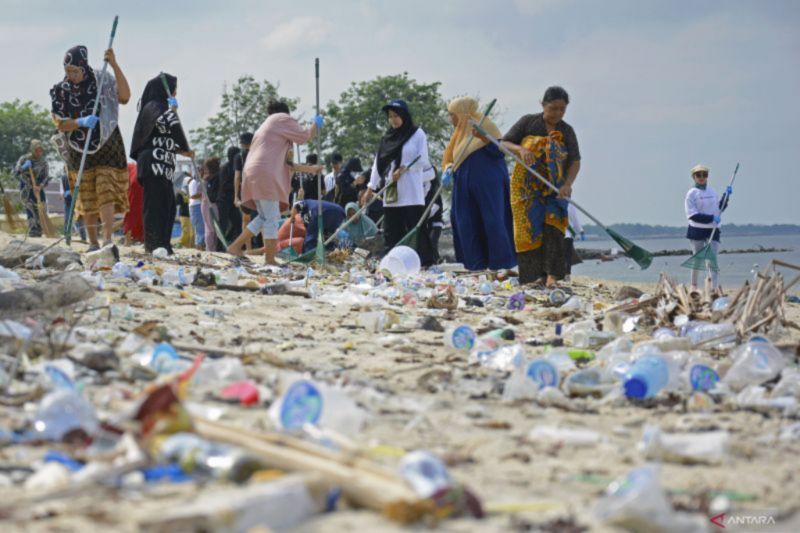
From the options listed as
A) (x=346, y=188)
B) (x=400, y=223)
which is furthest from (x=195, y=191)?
(x=400, y=223)

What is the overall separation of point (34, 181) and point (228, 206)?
265 centimetres

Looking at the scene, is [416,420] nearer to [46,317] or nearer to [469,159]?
[46,317]

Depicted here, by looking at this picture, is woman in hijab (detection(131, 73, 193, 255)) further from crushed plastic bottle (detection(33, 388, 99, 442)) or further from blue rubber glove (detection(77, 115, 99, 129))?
crushed plastic bottle (detection(33, 388, 99, 442))

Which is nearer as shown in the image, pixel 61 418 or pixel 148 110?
pixel 61 418

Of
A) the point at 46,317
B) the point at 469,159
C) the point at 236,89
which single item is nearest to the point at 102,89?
the point at 469,159

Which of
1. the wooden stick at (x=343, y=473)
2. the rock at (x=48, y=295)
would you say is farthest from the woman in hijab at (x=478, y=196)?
the wooden stick at (x=343, y=473)

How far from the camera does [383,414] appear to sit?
3.10 metres

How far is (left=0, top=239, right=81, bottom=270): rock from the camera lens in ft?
Result: 23.7

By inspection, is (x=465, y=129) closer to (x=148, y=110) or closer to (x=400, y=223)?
(x=400, y=223)

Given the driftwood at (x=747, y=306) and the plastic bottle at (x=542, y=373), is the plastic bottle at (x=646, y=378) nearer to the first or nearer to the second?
the plastic bottle at (x=542, y=373)

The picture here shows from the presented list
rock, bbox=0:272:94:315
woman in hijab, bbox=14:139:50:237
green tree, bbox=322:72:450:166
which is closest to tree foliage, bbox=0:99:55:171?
green tree, bbox=322:72:450:166

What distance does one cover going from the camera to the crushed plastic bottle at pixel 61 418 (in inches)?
98.8

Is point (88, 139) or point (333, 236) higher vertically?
point (88, 139)

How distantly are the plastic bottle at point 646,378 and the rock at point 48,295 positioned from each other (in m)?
2.35
